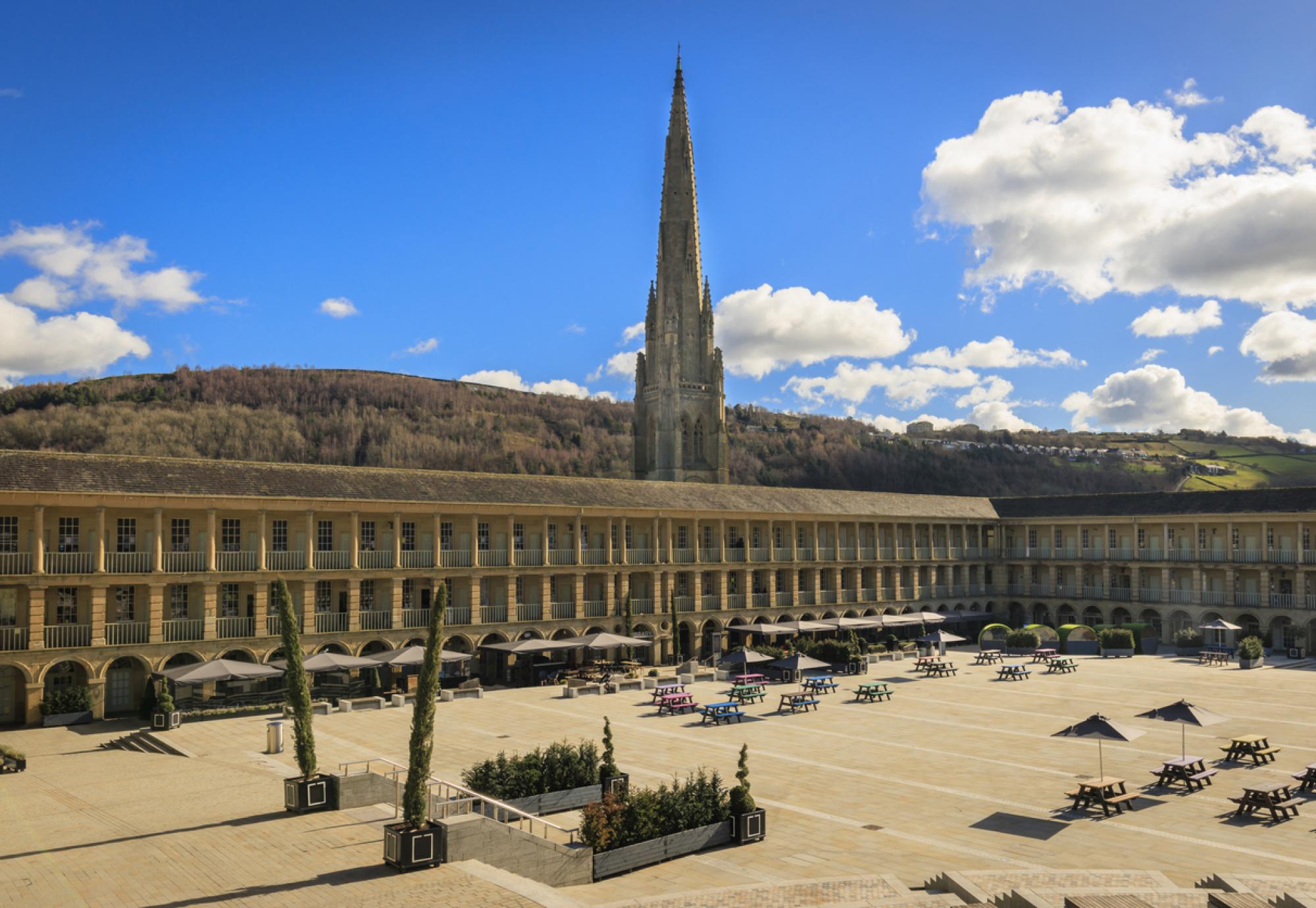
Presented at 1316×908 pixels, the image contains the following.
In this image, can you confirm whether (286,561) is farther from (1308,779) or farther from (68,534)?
(1308,779)

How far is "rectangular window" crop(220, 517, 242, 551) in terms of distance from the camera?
A: 3784 centimetres

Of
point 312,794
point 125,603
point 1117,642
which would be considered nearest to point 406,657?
point 125,603

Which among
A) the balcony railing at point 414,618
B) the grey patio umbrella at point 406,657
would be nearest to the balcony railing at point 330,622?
the grey patio umbrella at point 406,657

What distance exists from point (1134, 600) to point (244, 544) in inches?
2042

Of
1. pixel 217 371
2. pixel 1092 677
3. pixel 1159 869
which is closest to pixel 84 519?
pixel 1159 869

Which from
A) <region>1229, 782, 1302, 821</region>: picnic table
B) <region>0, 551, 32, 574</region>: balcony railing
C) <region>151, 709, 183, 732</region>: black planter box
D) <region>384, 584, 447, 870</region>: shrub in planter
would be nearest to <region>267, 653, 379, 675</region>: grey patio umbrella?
<region>151, 709, 183, 732</region>: black planter box

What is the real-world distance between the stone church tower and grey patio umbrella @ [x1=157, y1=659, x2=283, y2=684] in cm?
5156

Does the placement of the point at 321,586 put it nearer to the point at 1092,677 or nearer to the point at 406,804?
the point at 406,804

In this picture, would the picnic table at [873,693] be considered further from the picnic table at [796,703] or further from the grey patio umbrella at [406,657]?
the grey patio umbrella at [406,657]

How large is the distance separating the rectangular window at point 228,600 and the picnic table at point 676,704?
16006mm

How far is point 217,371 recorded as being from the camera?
12019cm

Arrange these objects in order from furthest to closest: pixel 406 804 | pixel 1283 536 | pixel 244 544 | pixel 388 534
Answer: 1. pixel 1283 536
2. pixel 388 534
3. pixel 244 544
4. pixel 406 804

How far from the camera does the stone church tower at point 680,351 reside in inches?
3337

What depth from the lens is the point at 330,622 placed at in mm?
39812
